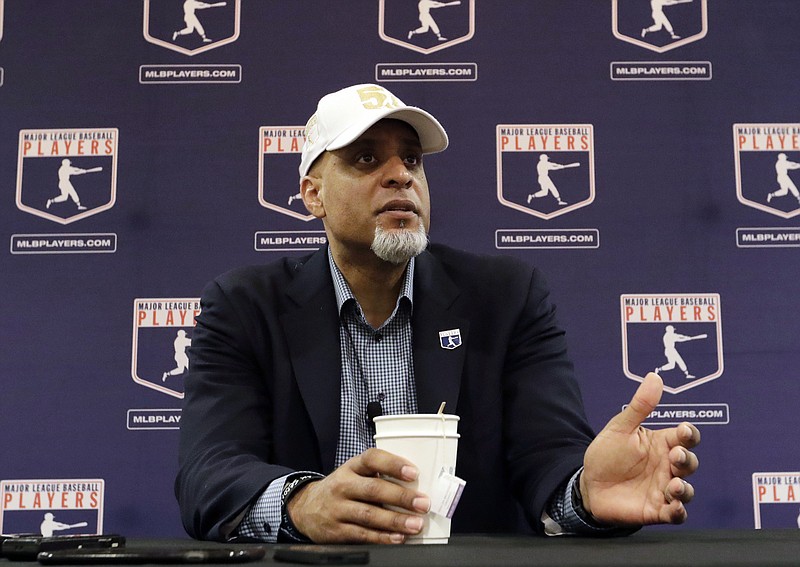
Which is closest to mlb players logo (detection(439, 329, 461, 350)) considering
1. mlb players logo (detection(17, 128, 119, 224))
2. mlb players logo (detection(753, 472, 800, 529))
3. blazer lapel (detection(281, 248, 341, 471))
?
blazer lapel (detection(281, 248, 341, 471))

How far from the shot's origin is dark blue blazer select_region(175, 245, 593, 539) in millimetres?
1677

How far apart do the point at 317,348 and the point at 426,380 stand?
0.23 meters

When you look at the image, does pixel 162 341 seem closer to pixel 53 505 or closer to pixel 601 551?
pixel 53 505

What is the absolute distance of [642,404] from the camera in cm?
114

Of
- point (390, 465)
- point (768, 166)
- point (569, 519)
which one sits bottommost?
point (569, 519)

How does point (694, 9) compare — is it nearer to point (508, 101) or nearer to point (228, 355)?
point (508, 101)

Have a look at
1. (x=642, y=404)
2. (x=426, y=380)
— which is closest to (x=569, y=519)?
(x=642, y=404)

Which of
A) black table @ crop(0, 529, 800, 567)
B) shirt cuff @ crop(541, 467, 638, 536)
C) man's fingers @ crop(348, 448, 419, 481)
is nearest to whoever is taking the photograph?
black table @ crop(0, 529, 800, 567)

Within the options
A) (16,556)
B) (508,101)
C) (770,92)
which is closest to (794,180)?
(770,92)

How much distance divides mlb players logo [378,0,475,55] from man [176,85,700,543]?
1076mm

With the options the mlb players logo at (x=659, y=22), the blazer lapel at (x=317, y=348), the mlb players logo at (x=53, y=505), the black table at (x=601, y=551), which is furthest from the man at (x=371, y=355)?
the mlb players logo at (x=659, y=22)

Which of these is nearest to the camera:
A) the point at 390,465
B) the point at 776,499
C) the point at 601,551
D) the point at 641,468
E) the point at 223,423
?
the point at 601,551

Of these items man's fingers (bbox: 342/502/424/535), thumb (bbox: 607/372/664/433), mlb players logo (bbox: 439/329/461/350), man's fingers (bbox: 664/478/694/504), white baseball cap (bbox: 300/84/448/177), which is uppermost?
white baseball cap (bbox: 300/84/448/177)

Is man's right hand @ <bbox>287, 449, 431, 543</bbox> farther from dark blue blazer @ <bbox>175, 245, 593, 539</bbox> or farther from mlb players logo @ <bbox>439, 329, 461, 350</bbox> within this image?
mlb players logo @ <bbox>439, 329, 461, 350</bbox>
